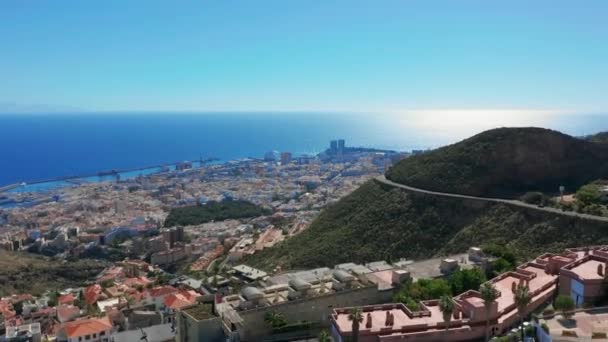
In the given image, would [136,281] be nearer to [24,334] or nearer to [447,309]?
[24,334]

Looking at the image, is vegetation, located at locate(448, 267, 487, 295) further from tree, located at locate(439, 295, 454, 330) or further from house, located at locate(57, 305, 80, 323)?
house, located at locate(57, 305, 80, 323)

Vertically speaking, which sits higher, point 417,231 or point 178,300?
point 417,231

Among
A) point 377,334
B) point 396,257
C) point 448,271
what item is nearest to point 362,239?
point 396,257

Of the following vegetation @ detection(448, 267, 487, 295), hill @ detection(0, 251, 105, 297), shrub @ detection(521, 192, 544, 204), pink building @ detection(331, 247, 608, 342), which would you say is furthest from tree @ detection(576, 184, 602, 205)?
hill @ detection(0, 251, 105, 297)

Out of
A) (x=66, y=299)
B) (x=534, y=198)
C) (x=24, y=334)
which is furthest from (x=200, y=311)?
(x=534, y=198)

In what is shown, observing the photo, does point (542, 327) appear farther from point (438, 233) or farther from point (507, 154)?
point (507, 154)

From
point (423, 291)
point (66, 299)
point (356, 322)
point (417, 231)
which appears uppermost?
point (356, 322)
